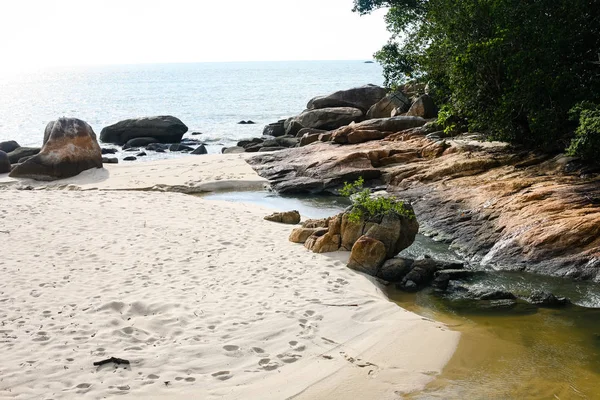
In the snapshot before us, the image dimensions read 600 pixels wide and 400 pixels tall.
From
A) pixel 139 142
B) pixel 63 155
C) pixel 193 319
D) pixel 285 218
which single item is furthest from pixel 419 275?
pixel 139 142

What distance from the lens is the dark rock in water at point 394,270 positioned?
11616mm

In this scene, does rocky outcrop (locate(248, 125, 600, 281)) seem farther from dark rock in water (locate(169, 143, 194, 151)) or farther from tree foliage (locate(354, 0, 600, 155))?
dark rock in water (locate(169, 143, 194, 151))

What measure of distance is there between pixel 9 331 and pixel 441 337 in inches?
232

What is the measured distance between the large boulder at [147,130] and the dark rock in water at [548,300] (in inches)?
1173

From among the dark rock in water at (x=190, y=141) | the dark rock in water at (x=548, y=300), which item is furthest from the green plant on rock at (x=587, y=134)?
the dark rock in water at (x=190, y=141)

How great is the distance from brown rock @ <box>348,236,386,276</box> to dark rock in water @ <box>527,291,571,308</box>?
2.81 m

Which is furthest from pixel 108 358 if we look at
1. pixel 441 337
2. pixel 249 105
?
pixel 249 105

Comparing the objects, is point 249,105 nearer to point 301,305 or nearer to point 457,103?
point 457,103

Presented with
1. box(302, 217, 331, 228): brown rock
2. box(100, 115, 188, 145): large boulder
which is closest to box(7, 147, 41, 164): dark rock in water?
box(100, 115, 188, 145): large boulder

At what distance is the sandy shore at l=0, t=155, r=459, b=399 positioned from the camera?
704 cm

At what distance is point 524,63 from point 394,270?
8537mm

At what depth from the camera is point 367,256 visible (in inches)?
464

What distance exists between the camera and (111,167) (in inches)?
969

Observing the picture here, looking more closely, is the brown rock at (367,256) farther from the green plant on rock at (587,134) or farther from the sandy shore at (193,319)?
the green plant on rock at (587,134)
